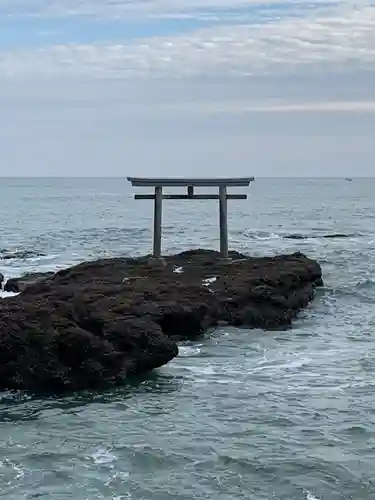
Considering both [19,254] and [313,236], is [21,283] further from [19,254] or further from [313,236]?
[313,236]

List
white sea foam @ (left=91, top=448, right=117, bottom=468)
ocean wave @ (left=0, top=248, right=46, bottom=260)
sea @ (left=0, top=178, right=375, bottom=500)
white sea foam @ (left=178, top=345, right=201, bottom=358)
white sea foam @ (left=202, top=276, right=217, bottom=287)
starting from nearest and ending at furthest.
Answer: sea @ (left=0, top=178, right=375, bottom=500), white sea foam @ (left=91, top=448, right=117, bottom=468), white sea foam @ (left=178, top=345, right=201, bottom=358), white sea foam @ (left=202, top=276, right=217, bottom=287), ocean wave @ (left=0, top=248, right=46, bottom=260)

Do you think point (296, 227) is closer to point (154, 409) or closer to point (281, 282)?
point (281, 282)

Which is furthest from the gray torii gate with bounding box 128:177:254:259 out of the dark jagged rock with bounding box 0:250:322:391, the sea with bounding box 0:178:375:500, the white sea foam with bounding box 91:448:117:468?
the white sea foam with bounding box 91:448:117:468

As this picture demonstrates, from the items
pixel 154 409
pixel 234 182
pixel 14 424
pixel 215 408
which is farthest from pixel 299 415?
pixel 234 182

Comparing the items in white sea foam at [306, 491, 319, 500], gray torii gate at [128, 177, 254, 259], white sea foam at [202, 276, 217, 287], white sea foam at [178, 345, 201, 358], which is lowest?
white sea foam at [306, 491, 319, 500]

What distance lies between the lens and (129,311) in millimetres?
18031

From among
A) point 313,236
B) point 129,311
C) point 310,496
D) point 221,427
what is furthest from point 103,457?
point 313,236

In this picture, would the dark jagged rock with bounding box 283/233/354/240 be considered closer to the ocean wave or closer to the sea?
the ocean wave

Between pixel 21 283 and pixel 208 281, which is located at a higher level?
pixel 208 281

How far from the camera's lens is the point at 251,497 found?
36.1 feet

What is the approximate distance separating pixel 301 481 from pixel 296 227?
5434cm

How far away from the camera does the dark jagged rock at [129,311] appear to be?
1541 cm

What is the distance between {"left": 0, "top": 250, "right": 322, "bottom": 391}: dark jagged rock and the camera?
15406 millimetres

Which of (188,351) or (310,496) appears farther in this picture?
(188,351)
